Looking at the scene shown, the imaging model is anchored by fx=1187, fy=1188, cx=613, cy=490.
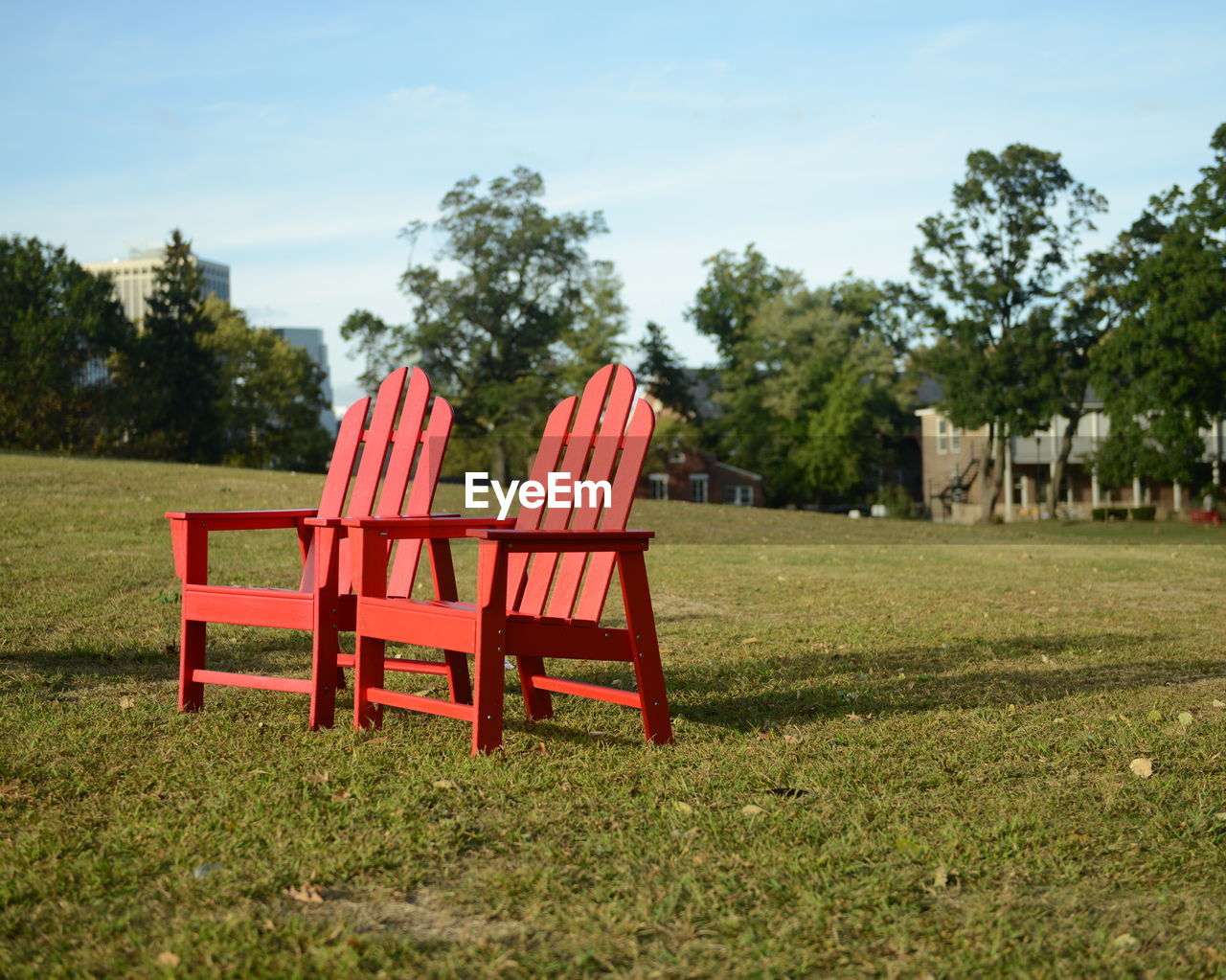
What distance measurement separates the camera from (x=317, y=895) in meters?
2.57

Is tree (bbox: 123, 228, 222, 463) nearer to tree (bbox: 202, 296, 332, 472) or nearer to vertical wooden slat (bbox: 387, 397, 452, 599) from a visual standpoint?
tree (bbox: 202, 296, 332, 472)

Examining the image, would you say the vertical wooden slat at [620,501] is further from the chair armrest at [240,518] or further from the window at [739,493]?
the window at [739,493]

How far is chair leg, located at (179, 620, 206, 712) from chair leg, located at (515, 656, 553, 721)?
126 cm

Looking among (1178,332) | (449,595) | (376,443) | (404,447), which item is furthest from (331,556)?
(1178,332)

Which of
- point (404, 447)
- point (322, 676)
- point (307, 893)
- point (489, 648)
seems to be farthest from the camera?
point (404, 447)

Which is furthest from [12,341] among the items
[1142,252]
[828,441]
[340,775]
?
[340,775]

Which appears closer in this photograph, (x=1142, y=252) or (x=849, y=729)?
(x=849, y=729)

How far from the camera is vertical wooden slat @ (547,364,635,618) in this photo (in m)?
4.55

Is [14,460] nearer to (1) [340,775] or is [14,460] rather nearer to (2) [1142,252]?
(1) [340,775]

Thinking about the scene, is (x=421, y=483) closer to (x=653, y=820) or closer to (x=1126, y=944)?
(x=653, y=820)

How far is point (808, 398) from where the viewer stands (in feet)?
164

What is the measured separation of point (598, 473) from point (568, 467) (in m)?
0.15

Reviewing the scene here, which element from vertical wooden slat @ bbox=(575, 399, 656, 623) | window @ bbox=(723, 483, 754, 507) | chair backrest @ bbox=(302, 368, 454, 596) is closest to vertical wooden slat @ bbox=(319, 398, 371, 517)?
chair backrest @ bbox=(302, 368, 454, 596)

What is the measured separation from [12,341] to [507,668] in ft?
171
